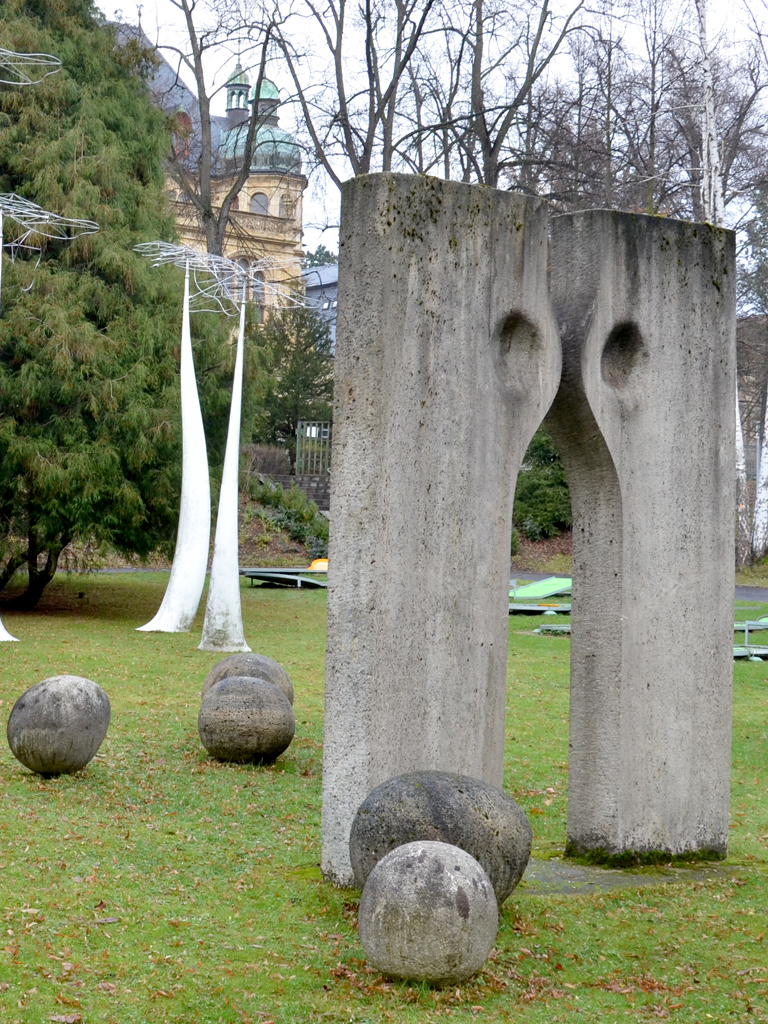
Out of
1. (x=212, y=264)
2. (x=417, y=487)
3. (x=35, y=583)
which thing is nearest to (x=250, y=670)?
(x=417, y=487)

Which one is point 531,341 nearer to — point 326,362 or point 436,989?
point 436,989

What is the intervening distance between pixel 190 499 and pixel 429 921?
49.3ft

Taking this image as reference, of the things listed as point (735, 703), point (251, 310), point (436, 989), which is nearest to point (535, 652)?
point (735, 703)

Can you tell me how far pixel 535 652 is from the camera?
18891mm

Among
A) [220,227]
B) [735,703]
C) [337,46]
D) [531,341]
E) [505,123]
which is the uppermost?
[337,46]

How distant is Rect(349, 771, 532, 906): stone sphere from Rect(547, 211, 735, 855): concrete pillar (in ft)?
4.11

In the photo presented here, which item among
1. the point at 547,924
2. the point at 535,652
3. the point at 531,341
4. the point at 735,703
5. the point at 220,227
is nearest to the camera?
the point at 547,924

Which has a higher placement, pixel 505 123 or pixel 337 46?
pixel 337 46

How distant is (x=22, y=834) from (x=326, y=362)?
120 feet

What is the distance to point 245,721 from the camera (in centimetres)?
986

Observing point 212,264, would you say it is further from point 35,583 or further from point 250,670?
point 250,670

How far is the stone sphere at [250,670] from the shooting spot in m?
11.1

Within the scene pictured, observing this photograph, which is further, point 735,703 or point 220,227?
point 220,227

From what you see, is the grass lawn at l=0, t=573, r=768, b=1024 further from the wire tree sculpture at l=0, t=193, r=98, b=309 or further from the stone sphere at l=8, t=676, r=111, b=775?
the wire tree sculpture at l=0, t=193, r=98, b=309
